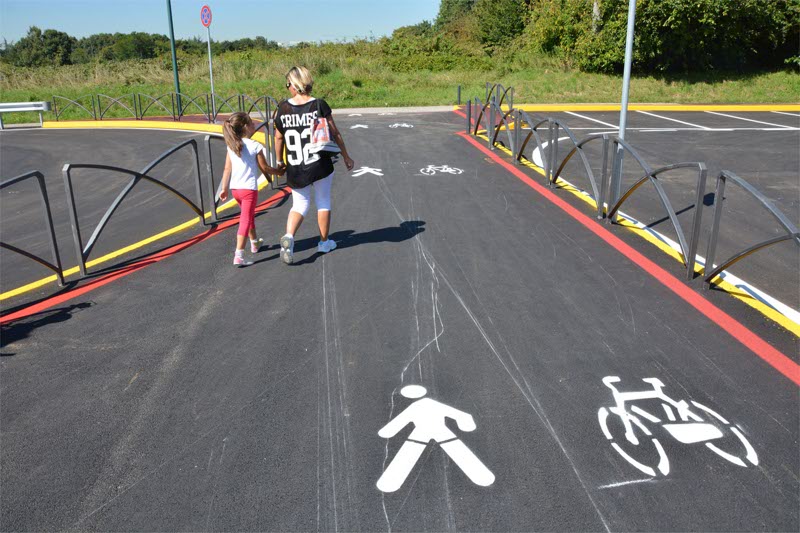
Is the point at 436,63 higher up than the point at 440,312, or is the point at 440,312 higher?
the point at 436,63

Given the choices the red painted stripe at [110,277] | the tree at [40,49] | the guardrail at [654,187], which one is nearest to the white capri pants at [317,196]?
the red painted stripe at [110,277]

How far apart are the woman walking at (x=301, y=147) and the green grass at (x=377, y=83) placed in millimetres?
22019

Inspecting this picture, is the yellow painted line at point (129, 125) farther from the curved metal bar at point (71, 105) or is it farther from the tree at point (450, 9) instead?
the tree at point (450, 9)

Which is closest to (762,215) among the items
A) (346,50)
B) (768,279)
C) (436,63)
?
(768,279)

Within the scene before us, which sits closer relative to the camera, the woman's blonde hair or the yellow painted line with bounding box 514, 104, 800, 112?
the woman's blonde hair

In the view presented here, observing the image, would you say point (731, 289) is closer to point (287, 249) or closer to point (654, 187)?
point (654, 187)

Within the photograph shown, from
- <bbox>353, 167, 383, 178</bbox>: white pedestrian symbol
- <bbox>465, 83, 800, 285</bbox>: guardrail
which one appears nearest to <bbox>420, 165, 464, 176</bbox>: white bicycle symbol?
<bbox>353, 167, 383, 178</bbox>: white pedestrian symbol

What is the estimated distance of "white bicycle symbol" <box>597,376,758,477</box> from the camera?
3.70 metres

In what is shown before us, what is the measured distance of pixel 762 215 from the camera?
29.8 ft

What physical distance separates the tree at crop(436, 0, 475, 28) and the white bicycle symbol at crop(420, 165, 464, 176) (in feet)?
188

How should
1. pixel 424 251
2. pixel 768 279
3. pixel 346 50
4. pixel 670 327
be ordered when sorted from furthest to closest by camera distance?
pixel 346 50 < pixel 424 251 < pixel 768 279 < pixel 670 327

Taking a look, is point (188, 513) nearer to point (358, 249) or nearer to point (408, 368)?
point (408, 368)

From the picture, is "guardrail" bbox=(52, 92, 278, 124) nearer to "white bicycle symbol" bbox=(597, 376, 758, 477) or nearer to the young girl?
the young girl

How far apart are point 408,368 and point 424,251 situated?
2768 millimetres
